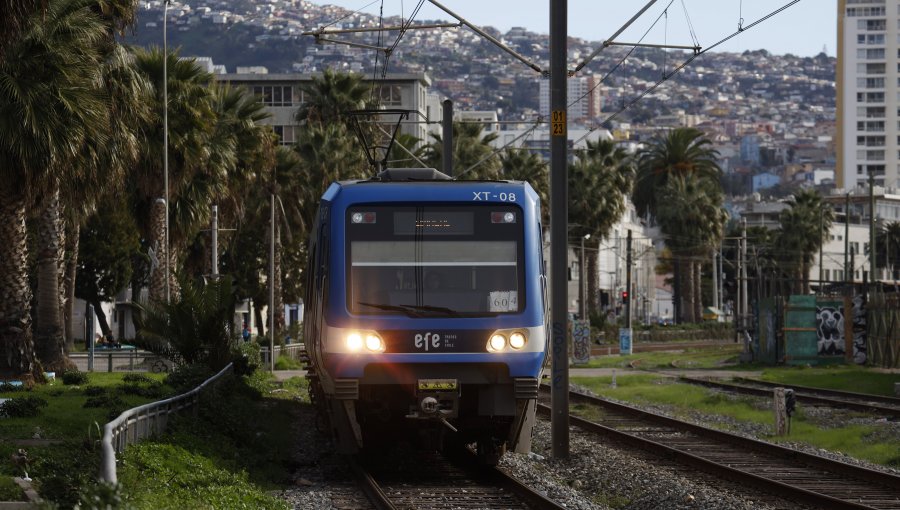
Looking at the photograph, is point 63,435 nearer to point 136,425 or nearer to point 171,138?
point 136,425

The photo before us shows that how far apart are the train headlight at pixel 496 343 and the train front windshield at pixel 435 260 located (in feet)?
0.91

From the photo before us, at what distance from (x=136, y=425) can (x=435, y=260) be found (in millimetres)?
3694

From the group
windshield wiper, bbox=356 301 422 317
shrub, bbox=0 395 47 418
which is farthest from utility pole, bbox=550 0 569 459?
shrub, bbox=0 395 47 418

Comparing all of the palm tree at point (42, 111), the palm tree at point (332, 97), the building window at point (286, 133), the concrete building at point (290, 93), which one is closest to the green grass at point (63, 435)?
the palm tree at point (42, 111)

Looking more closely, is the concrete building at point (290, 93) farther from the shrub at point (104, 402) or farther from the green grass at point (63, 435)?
the shrub at point (104, 402)

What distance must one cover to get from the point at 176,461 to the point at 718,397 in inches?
737

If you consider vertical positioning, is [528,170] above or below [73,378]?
above

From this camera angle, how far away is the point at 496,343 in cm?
1519

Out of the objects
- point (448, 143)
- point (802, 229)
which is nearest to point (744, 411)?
point (448, 143)

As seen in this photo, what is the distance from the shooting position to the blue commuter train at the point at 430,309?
15062 millimetres

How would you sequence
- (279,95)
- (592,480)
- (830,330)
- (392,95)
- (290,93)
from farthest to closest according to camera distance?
(290,93)
(279,95)
(392,95)
(830,330)
(592,480)

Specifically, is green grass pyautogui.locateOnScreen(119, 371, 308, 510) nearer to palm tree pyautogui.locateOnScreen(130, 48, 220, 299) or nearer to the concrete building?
palm tree pyautogui.locateOnScreen(130, 48, 220, 299)

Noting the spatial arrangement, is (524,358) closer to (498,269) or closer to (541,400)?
(498,269)

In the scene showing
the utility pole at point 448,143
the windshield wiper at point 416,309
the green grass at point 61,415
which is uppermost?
the utility pole at point 448,143
